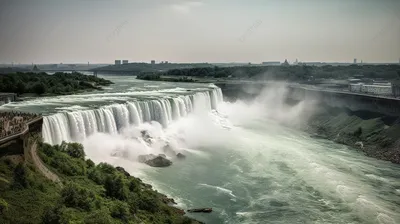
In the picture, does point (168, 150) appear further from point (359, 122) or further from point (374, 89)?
point (374, 89)

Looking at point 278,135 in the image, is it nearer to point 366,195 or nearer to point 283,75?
point 366,195

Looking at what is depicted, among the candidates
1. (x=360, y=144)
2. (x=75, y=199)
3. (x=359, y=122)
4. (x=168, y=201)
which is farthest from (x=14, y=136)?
(x=359, y=122)

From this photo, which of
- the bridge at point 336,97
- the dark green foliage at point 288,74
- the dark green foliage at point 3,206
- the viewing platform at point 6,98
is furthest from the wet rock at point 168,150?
the dark green foliage at point 288,74

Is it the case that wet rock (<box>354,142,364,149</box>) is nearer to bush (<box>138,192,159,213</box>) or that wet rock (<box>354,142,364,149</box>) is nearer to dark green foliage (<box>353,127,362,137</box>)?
dark green foliage (<box>353,127,362,137</box>)

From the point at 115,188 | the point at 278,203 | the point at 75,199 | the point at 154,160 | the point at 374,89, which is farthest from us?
the point at 374,89

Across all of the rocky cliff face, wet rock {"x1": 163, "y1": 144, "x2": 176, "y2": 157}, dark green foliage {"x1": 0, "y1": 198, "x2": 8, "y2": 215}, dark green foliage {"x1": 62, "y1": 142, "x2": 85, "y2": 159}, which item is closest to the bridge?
the rocky cliff face

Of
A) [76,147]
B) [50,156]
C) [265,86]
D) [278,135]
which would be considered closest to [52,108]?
[76,147]
